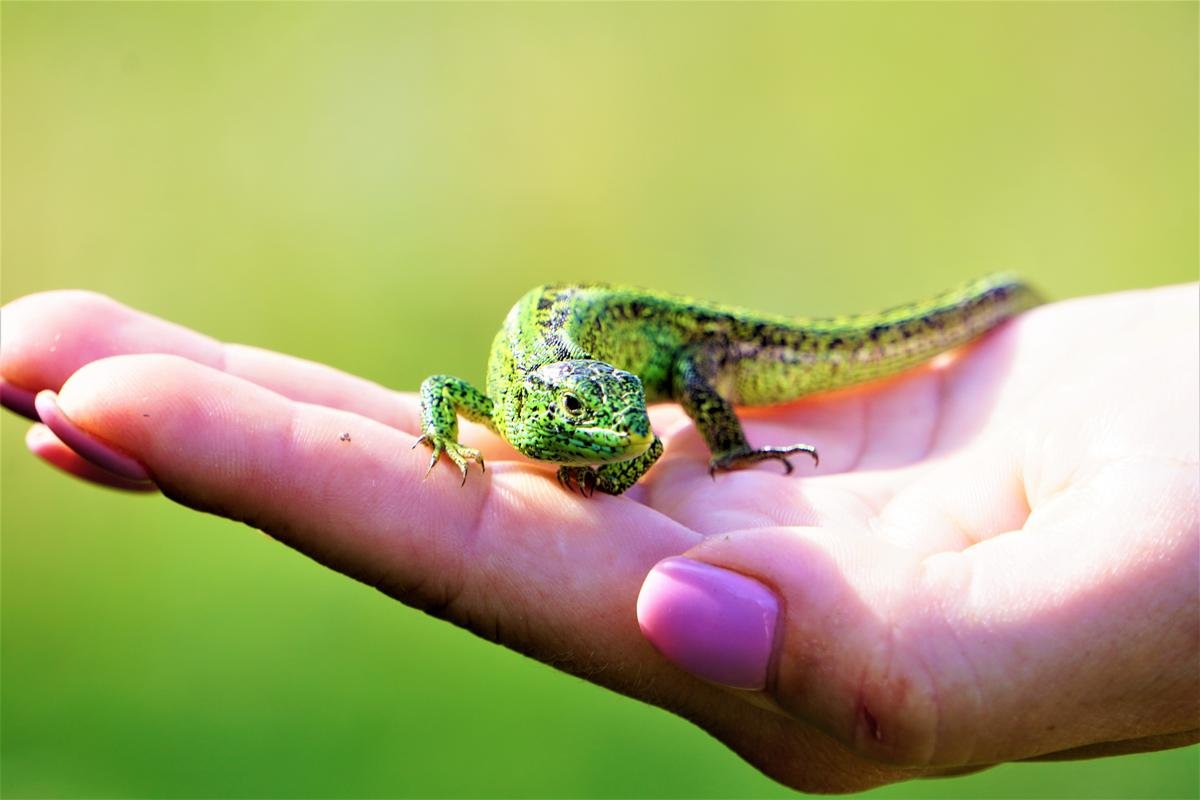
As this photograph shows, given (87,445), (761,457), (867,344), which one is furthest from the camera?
(867,344)

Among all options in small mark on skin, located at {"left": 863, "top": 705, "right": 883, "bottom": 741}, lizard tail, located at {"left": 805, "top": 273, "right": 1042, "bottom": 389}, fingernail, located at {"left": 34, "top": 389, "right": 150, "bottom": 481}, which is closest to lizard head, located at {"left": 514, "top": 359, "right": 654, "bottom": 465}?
small mark on skin, located at {"left": 863, "top": 705, "right": 883, "bottom": 741}

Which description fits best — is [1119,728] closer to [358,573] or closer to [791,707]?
[791,707]

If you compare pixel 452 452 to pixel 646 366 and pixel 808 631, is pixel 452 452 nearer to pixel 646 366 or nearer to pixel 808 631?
pixel 808 631

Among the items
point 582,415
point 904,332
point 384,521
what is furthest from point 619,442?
point 904,332

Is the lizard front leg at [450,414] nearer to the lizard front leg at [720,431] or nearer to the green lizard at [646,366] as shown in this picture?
the green lizard at [646,366]

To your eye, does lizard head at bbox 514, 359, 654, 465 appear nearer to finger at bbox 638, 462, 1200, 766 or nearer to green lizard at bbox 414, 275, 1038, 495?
green lizard at bbox 414, 275, 1038, 495

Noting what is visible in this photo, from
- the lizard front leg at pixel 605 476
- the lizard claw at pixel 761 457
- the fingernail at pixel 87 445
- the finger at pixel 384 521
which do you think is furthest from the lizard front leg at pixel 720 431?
the fingernail at pixel 87 445
